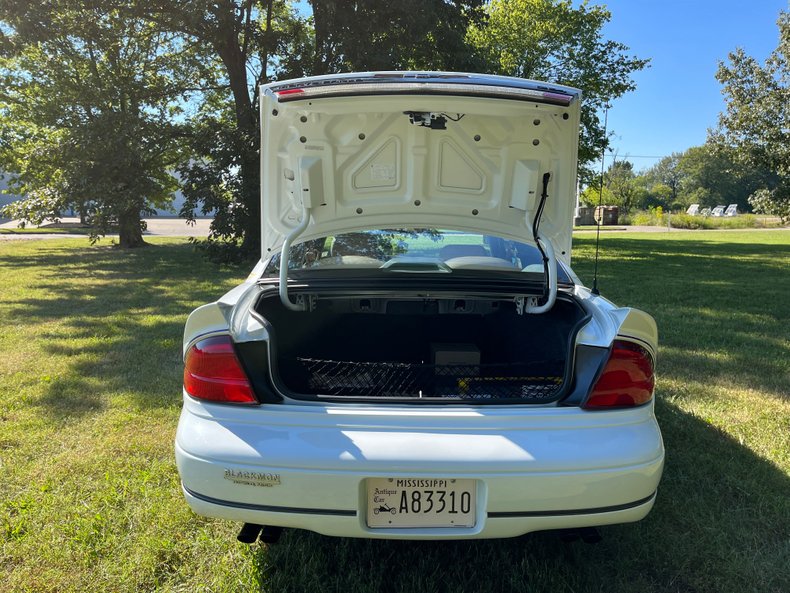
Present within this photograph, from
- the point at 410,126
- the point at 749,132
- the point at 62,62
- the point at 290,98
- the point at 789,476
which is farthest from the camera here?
the point at 749,132

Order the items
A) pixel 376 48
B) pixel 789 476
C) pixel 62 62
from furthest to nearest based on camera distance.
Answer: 1. pixel 62 62
2. pixel 376 48
3. pixel 789 476

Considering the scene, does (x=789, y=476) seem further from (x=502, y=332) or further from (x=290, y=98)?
(x=290, y=98)

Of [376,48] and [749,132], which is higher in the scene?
[376,48]

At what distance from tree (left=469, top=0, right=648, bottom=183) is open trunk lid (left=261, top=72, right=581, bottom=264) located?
61.0 feet

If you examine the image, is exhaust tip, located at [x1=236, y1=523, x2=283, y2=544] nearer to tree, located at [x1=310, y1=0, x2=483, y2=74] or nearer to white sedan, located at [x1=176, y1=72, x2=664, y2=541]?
white sedan, located at [x1=176, y1=72, x2=664, y2=541]

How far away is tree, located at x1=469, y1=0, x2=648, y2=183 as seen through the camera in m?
19.8

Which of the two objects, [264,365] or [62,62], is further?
[62,62]

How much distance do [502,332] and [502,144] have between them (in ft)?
3.50

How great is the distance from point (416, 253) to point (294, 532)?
1.72 m

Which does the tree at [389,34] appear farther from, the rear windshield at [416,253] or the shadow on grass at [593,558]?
the shadow on grass at [593,558]

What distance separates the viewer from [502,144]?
2631mm

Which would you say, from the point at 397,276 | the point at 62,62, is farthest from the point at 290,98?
the point at 62,62

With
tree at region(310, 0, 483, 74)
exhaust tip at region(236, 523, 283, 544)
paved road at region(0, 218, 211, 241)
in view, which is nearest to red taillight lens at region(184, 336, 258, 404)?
exhaust tip at region(236, 523, 283, 544)

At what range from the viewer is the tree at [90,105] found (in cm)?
1166
